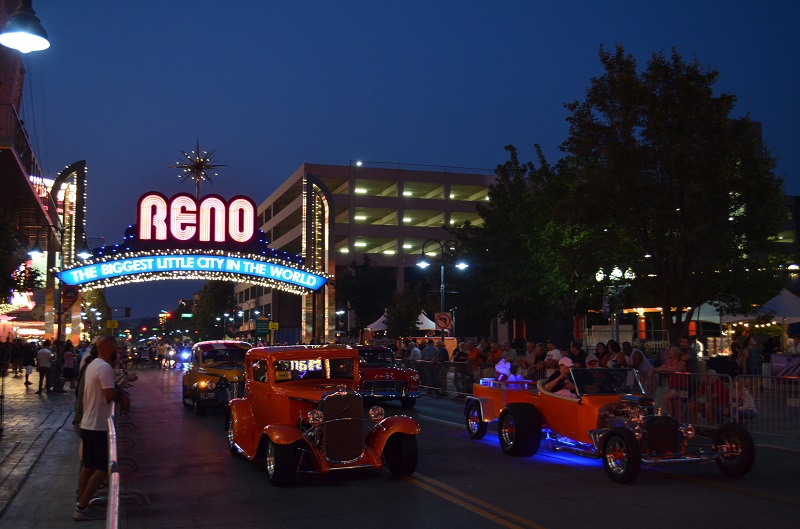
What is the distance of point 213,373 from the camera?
20219 millimetres

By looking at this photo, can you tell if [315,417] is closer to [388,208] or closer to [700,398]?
[700,398]

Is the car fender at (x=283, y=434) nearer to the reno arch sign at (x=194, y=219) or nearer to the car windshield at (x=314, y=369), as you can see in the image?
the car windshield at (x=314, y=369)

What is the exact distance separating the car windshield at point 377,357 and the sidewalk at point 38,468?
7668 millimetres

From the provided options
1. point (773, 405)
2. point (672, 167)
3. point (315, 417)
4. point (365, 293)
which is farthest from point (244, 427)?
point (365, 293)

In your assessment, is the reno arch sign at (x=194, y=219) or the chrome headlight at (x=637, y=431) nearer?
the chrome headlight at (x=637, y=431)

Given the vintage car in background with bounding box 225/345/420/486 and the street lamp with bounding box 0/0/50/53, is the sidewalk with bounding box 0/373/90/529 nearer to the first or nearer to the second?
the vintage car in background with bounding box 225/345/420/486

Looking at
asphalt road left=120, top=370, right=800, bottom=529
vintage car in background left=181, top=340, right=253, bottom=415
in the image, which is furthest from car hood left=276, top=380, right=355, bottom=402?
vintage car in background left=181, top=340, right=253, bottom=415

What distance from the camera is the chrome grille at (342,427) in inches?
399

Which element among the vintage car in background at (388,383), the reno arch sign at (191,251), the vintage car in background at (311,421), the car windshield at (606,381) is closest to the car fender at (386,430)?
the vintage car in background at (311,421)

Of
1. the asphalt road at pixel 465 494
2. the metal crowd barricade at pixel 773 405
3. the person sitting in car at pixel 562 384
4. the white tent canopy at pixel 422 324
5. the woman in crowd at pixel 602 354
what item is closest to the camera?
the asphalt road at pixel 465 494

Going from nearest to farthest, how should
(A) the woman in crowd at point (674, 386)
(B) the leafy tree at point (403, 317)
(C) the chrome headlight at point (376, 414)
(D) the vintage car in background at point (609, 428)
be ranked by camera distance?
1. (D) the vintage car in background at point (609, 428)
2. (C) the chrome headlight at point (376, 414)
3. (A) the woman in crowd at point (674, 386)
4. (B) the leafy tree at point (403, 317)

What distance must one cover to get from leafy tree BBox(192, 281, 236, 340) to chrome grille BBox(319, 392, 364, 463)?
10000cm

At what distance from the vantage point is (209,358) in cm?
2128

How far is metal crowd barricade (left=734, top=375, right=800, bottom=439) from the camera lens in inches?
564
